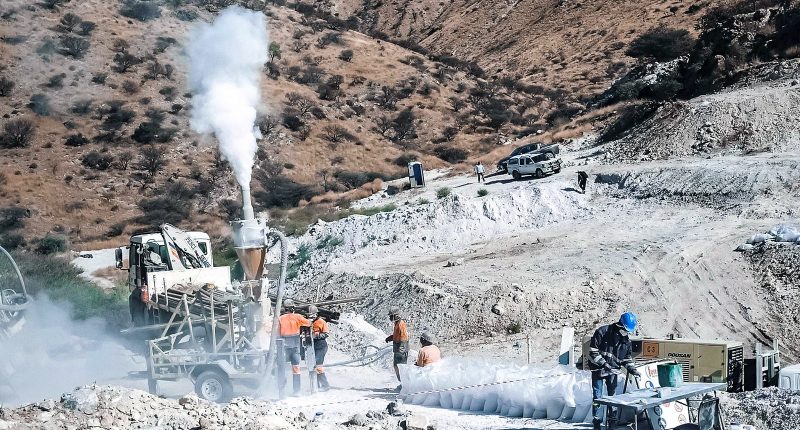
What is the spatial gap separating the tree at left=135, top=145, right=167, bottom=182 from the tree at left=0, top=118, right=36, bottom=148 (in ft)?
19.5

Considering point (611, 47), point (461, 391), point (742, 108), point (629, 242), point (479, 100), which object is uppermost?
point (611, 47)

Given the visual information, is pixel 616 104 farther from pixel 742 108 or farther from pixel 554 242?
pixel 554 242

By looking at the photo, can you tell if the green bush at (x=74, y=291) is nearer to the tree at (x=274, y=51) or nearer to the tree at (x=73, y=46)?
the tree at (x=73, y=46)

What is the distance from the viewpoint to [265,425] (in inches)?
461

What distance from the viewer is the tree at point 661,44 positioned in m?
71.9

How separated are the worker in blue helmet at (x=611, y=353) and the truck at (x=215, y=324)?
4978 mm

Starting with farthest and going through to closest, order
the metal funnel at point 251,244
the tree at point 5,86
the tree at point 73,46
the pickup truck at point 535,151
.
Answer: the tree at point 73,46
the tree at point 5,86
the pickup truck at point 535,151
the metal funnel at point 251,244

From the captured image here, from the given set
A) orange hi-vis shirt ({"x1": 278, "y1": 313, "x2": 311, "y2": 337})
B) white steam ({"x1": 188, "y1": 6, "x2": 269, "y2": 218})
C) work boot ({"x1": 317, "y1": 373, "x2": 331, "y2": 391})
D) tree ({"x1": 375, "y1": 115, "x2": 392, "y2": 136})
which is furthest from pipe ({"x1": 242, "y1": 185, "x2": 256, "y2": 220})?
tree ({"x1": 375, "y1": 115, "x2": 392, "y2": 136})

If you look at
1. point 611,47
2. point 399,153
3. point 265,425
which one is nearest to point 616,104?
point 399,153

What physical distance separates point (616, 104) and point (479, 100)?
16433 mm

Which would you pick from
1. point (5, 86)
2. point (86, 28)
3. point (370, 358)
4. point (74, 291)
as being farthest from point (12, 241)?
point (370, 358)

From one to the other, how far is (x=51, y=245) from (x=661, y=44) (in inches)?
1960

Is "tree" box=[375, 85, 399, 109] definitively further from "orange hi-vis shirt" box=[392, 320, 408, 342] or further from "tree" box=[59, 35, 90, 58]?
"orange hi-vis shirt" box=[392, 320, 408, 342]

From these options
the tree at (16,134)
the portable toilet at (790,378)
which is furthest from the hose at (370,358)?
the tree at (16,134)
